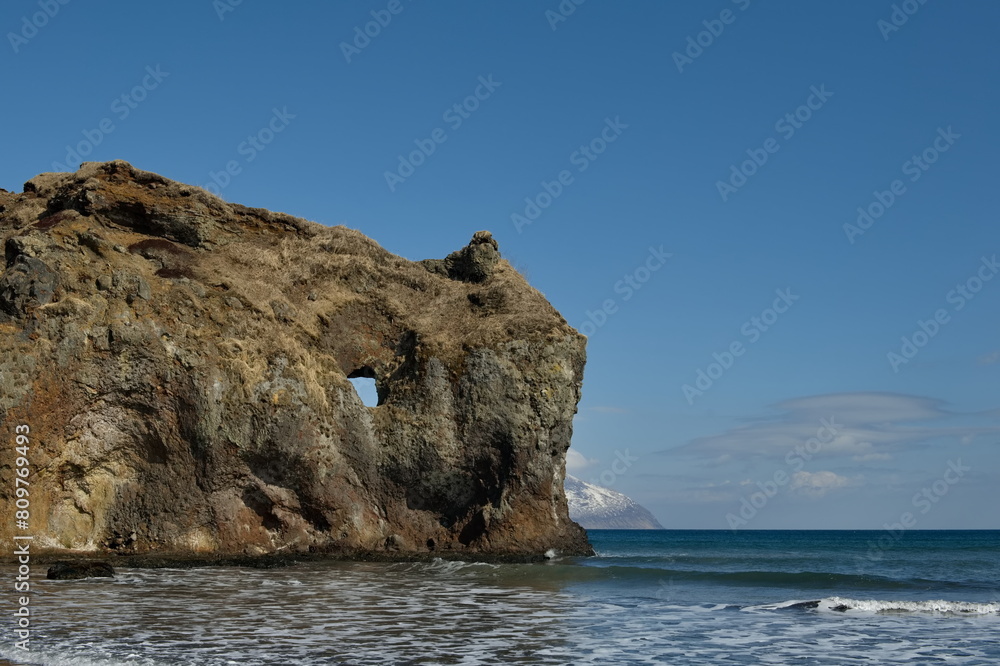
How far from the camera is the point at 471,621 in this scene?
52.5ft

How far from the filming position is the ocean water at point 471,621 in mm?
12742

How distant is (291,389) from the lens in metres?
29.9

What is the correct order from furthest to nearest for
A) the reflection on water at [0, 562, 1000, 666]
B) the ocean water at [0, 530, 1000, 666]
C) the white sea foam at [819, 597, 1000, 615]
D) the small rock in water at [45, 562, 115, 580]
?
the small rock in water at [45, 562, 115, 580], the white sea foam at [819, 597, 1000, 615], the ocean water at [0, 530, 1000, 666], the reflection on water at [0, 562, 1000, 666]

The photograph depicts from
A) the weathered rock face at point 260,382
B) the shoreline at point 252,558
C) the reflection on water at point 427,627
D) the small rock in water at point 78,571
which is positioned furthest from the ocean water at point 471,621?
the weathered rock face at point 260,382

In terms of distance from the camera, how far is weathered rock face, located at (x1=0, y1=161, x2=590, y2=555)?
2719 cm

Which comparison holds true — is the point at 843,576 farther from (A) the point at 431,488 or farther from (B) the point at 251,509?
(B) the point at 251,509

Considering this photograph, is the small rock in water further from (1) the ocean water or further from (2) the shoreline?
(2) the shoreline

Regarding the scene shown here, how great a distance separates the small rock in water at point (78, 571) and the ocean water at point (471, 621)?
0.37 m

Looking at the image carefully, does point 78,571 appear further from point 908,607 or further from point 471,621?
point 908,607

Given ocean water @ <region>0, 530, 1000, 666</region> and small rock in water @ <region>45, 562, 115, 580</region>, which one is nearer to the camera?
ocean water @ <region>0, 530, 1000, 666</region>

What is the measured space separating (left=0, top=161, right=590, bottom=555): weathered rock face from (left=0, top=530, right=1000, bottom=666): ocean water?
441cm

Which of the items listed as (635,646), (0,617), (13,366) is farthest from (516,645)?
(13,366)

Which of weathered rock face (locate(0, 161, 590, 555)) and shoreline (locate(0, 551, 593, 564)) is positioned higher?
weathered rock face (locate(0, 161, 590, 555))

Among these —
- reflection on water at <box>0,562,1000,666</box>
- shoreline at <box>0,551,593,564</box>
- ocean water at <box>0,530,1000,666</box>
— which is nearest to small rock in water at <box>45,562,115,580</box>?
ocean water at <box>0,530,1000,666</box>
